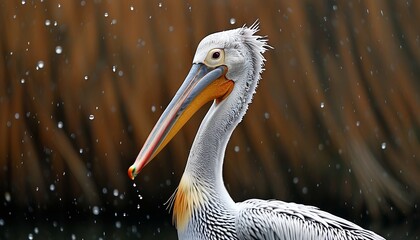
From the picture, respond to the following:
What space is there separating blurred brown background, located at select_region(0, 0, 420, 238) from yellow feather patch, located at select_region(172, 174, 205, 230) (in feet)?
7.29

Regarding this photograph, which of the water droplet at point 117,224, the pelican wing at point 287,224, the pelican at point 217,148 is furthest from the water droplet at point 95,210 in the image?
the pelican wing at point 287,224

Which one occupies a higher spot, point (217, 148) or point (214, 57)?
point (214, 57)

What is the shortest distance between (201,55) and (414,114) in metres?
2.62

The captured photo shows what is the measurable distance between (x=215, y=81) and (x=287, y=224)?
590 millimetres

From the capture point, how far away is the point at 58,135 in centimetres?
694

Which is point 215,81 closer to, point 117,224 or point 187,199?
point 187,199

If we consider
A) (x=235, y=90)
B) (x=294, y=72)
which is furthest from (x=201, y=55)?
(x=294, y=72)

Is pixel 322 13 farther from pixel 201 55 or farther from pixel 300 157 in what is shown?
pixel 201 55

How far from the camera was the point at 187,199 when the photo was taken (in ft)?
15.3

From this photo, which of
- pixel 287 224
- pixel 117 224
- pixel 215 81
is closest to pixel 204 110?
pixel 117 224

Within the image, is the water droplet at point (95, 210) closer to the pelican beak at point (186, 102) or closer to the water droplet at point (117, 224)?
the water droplet at point (117, 224)

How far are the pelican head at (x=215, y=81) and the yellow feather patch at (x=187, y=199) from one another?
0.53 feet

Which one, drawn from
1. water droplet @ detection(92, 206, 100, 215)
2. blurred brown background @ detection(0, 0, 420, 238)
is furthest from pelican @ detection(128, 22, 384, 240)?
water droplet @ detection(92, 206, 100, 215)

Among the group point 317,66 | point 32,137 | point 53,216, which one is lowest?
point 53,216
